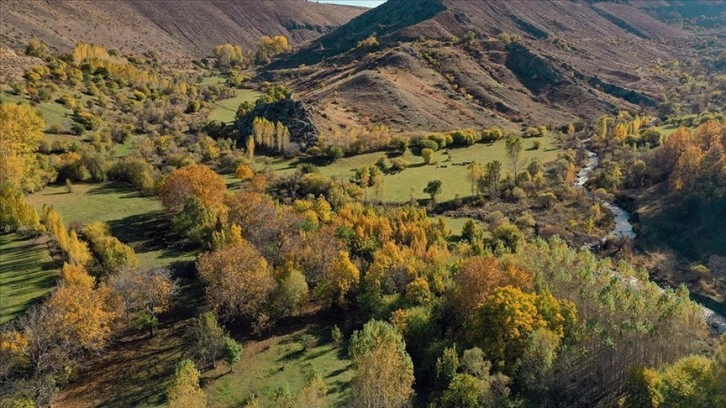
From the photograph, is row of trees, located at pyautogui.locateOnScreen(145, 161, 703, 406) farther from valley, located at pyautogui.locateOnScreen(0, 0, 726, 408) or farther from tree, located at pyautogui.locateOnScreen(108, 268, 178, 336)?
tree, located at pyautogui.locateOnScreen(108, 268, 178, 336)

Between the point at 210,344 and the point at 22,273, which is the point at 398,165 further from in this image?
the point at 22,273

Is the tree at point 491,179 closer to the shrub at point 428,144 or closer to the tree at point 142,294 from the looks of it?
the shrub at point 428,144

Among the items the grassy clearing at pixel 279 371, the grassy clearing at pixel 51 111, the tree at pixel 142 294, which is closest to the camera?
the grassy clearing at pixel 279 371

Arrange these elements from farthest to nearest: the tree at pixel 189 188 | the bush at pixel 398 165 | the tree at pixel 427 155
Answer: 1. the tree at pixel 427 155
2. the bush at pixel 398 165
3. the tree at pixel 189 188

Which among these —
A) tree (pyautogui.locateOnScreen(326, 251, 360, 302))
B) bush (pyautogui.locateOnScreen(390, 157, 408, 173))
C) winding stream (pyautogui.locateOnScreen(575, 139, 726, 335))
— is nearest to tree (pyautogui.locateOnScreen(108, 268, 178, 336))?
tree (pyautogui.locateOnScreen(326, 251, 360, 302))

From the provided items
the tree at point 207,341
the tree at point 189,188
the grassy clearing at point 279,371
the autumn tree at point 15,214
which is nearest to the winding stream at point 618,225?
the grassy clearing at point 279,371
